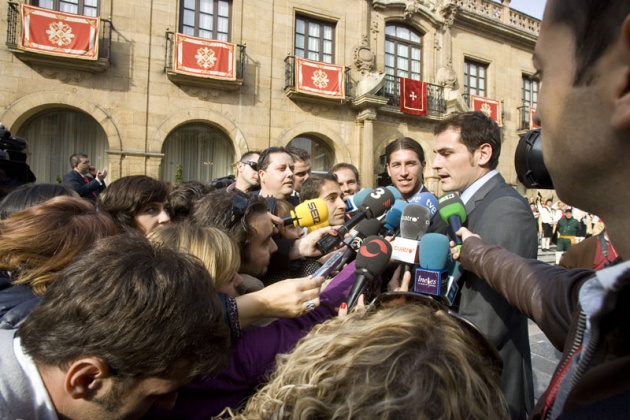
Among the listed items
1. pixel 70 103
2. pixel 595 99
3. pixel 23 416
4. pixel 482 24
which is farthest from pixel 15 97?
pixel 482 24

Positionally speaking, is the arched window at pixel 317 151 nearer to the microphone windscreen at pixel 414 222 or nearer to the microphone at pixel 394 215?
the microphone at pixel 394 215

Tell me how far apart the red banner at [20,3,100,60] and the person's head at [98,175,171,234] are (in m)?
8.91

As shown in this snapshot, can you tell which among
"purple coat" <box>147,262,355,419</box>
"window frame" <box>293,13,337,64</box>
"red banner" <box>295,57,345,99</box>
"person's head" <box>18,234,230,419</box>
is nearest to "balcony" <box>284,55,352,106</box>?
"red banner" <box>295,57,345,99</box>

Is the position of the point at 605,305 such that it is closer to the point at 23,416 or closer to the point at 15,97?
the point at 23,416

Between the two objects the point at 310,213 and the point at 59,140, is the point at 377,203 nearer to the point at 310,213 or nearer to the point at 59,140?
the point at 310,213

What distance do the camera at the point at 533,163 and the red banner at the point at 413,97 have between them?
13.1m

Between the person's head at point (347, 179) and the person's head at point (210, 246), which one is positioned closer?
the person's head at point (210, 246)

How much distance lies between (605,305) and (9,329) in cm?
148

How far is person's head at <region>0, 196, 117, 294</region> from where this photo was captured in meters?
1.41

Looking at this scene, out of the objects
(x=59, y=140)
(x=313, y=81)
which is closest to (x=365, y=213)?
(x=313, y=81)

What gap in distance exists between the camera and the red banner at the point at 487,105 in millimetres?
15547

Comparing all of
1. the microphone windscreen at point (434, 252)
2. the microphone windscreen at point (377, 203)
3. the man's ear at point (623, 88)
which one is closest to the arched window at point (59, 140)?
the microphone windscreen at point (377, 203)

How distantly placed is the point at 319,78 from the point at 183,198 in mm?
10324

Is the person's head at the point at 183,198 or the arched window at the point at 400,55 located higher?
the arched window at the point at 400,55
